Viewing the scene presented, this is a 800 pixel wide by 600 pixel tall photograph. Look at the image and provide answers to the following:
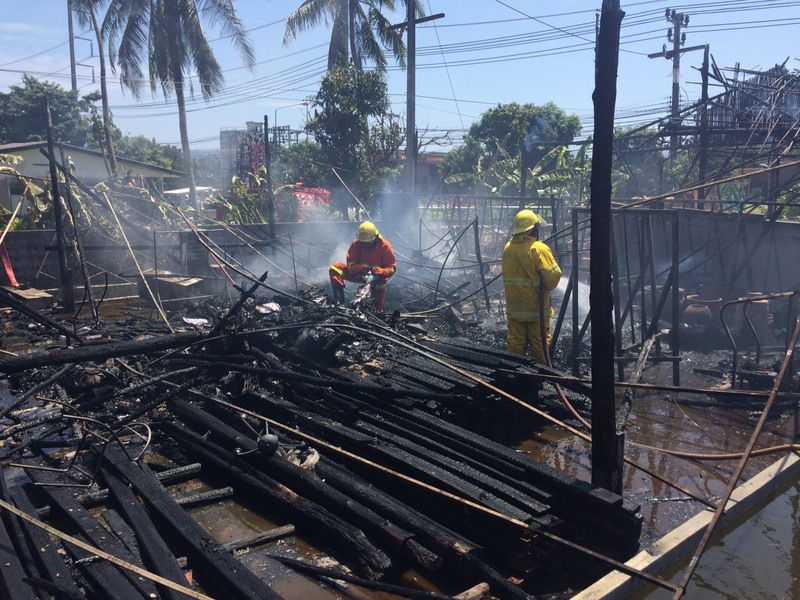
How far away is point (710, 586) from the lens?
4.18 meters

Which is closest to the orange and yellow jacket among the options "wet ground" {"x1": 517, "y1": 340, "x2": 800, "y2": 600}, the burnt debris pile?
the burnt debris pile

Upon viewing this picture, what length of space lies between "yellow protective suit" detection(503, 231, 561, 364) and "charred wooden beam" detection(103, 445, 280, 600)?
447 cm

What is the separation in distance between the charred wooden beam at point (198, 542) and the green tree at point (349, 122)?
639 inches

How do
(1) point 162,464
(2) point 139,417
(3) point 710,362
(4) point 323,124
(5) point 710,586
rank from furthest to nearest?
(4) point 323,124 < (3) point 710,362 < (2) point 139,417 < (1) point 162,464 < (5) point 710,586

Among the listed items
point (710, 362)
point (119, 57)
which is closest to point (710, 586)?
point (710, 362)

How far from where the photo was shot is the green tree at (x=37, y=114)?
111ft

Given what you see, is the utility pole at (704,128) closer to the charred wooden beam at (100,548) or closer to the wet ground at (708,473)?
the wet ground at (708,473)

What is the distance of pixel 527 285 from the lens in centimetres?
743

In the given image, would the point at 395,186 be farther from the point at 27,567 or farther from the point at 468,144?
the point at 27,567

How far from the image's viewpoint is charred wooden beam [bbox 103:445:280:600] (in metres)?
3.65

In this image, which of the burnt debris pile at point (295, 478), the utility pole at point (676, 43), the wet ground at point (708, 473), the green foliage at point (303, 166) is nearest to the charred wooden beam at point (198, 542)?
the burnt debris pile at point (295, 478)

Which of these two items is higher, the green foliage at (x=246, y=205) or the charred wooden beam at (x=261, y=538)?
the green foliage at (x=246, y=205)

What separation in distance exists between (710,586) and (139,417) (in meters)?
5.45

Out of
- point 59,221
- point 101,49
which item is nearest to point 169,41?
point 101,49
